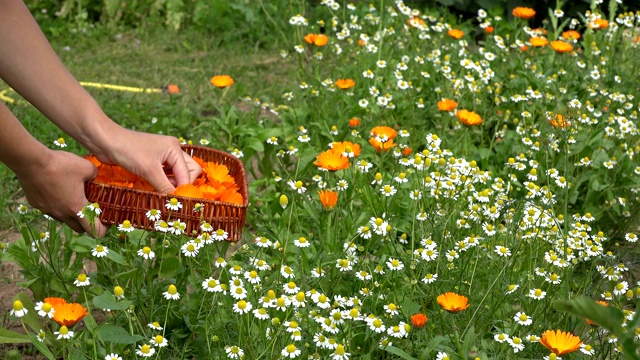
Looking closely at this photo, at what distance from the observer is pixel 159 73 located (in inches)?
193

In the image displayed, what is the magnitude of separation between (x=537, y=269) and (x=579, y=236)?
0.25 metres

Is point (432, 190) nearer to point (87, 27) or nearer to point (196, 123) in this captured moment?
point (196, 123)

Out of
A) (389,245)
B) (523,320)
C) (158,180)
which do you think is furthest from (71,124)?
(523,320)

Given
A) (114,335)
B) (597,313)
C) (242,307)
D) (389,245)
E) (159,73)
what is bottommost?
(159,73)

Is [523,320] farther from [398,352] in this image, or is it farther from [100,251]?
[100,251]

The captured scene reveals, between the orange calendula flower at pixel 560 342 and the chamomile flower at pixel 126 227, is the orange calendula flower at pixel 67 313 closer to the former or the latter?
the chamomile flower at pixel 126 227

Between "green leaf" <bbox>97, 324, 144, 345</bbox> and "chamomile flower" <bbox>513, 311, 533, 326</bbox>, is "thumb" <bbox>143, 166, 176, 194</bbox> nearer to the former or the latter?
"green leaf" <bbox>97, 324, 144, 345</bbox>

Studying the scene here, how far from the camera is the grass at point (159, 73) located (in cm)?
402

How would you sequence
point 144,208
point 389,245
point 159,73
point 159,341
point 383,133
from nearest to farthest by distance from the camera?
point 159,341 < point 144,208 < point 389,245 < point 383,133 < point 159,73

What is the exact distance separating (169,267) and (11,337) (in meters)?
0.42

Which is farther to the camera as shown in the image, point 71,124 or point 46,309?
point 71,124

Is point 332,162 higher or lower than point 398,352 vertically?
higher

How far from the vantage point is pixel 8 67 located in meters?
2.38

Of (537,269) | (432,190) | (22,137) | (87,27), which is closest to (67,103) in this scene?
(22,137)
